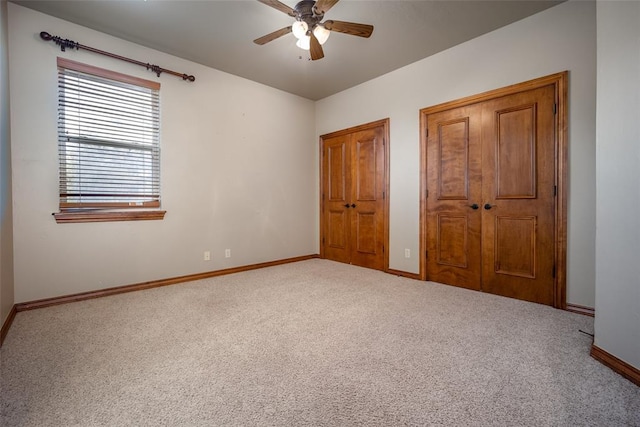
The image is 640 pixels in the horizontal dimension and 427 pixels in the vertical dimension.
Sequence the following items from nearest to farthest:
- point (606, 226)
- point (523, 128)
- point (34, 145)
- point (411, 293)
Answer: point (606, 226) < point (34, 145) < point (523, 128) < point (411, 293)

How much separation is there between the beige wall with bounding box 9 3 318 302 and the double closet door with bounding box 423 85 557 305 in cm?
221

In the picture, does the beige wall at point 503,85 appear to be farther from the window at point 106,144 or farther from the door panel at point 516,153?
the window at point 106,144

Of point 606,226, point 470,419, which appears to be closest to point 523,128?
point 606,226

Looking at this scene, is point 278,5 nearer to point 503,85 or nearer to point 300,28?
point 300,28

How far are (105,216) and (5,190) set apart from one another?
2.46ft

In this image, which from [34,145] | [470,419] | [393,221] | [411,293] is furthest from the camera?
[393,221]

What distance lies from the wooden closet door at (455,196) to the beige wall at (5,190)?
3.99 m

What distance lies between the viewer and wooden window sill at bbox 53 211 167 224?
8.79 feet

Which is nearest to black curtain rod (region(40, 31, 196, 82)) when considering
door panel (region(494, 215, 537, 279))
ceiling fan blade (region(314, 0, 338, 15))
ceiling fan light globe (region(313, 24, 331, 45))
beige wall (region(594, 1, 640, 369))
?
ceiling fan light globe (region(313, 24, 331, 45))

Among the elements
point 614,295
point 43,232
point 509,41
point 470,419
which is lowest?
point 470,419

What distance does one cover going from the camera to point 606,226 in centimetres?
164

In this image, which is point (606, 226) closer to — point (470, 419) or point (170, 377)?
point (470, 419)

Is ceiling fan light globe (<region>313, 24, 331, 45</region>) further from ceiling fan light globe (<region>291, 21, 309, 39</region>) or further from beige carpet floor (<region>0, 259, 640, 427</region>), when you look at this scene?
beige carpet floor (<region>0, 259, 640, 427</region>)

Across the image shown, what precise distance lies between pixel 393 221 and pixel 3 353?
373 cm
